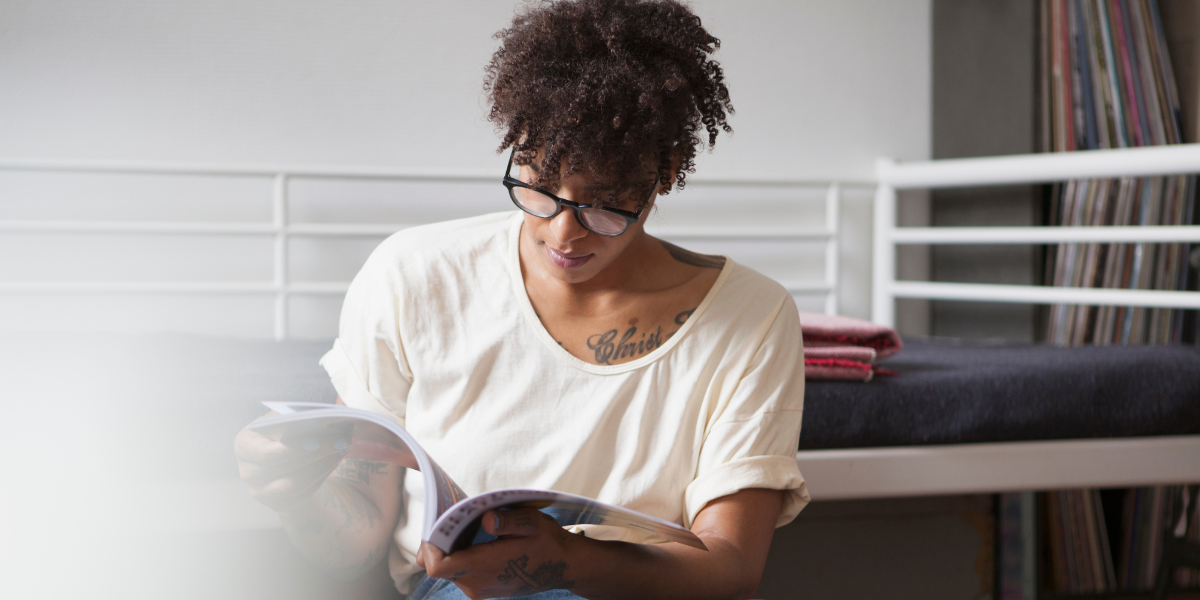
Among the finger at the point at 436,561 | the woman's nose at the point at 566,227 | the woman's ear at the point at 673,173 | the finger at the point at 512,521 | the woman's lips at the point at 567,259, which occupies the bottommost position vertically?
the finger at the point at 436,561

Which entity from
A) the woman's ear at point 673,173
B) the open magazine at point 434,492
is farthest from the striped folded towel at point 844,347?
the open magazine at point 434,492

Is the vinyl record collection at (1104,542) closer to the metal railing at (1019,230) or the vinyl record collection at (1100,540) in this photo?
the vinyl record collection at (1100,540)

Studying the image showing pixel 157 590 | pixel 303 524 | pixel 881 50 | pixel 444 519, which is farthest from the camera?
pixel 881 50

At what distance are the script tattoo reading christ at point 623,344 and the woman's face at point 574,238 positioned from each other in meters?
0.06

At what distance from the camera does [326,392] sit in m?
0.99

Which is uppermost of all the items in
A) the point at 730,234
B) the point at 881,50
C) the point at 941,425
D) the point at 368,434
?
the point at 881,50

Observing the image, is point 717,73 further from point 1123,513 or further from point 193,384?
point 1123,513

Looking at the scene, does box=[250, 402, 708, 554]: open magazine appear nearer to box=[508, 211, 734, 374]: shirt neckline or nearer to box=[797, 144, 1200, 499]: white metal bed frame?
box=[508, 211, 734, 374]: shirt neckline

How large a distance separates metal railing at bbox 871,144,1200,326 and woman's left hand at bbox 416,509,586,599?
1.34 m

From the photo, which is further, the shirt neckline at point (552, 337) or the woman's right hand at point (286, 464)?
the shirt neckline at point (552, 337)

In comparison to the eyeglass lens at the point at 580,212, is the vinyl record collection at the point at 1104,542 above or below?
below

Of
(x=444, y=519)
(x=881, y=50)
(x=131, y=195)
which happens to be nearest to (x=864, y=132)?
(x=881, y=50)

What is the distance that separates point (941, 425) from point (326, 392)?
80 cm

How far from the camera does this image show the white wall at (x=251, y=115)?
1.52m
